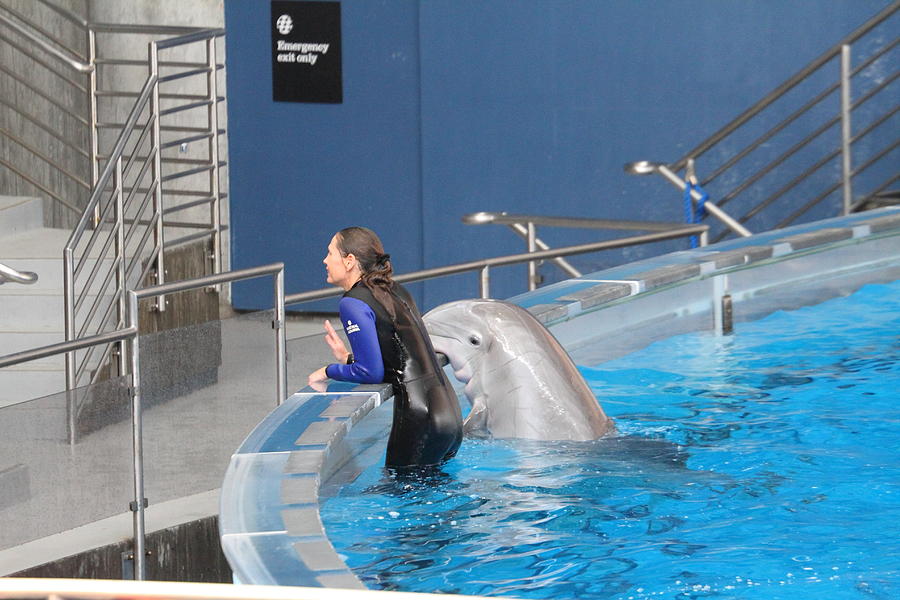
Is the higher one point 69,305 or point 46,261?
point 46,261

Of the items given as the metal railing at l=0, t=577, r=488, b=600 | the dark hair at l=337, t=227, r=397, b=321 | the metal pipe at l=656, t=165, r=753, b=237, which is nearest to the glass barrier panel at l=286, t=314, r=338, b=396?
the dark hair at l=337, t=227, r=397, b=321

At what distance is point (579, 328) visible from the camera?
675 cm

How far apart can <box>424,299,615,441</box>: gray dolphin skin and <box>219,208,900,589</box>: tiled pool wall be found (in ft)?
1.44

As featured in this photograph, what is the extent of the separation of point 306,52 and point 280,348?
6.33m

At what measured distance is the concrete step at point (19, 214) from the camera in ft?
30.8

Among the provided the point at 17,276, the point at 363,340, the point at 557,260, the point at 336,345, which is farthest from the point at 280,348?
the point at 557,260

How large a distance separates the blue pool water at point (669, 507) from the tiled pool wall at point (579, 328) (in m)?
0.25

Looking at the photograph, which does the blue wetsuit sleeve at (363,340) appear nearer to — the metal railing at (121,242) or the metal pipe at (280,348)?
the metal pipe at (280,348)

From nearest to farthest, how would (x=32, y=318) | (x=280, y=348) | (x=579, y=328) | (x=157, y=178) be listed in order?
(x=280, y=348) → (x=579, y=328) → (x=32, y=318) → (x=157, y=178)

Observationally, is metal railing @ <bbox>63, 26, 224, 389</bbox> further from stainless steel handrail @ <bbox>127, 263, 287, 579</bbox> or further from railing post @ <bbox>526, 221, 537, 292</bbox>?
railing post @ <bbox>526, 221, 537, 292</bbox>

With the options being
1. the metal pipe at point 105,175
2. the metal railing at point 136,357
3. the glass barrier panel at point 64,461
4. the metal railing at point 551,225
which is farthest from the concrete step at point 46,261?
the glass barrier panel at point 64,461

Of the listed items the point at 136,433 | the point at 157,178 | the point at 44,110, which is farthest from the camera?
the point at 44,110

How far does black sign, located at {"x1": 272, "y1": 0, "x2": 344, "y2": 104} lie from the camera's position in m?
11.7

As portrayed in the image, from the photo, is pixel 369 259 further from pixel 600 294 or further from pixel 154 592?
pixel 154 592
